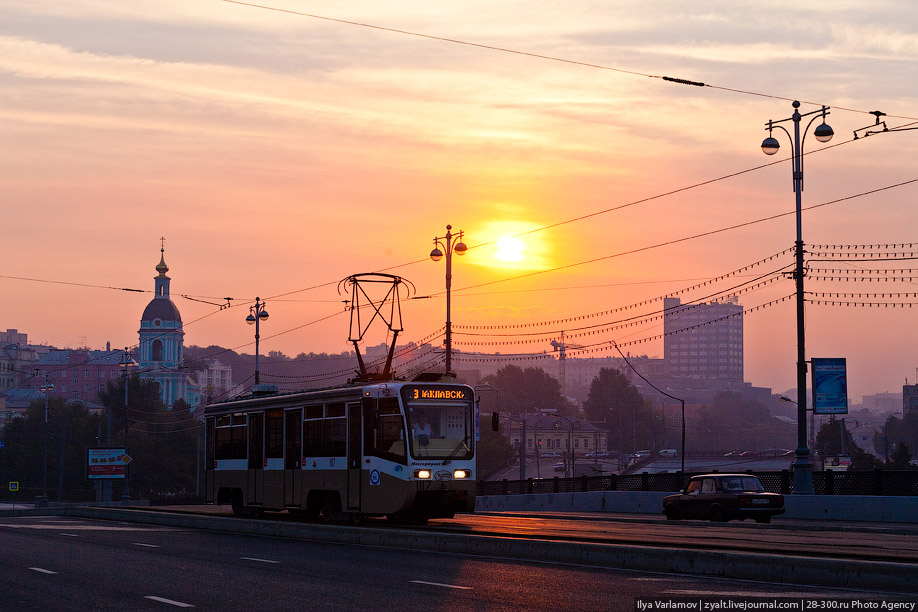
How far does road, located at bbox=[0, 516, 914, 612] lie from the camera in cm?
1270

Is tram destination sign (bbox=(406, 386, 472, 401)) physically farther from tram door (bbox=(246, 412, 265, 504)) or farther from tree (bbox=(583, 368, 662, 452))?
tree (bbox=(583, 368, 662, 452))

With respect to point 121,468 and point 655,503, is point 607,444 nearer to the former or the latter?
point 121,468

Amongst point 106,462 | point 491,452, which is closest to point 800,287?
point 106,462

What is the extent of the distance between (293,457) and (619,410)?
158971mm

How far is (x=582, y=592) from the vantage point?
1330 centimetres

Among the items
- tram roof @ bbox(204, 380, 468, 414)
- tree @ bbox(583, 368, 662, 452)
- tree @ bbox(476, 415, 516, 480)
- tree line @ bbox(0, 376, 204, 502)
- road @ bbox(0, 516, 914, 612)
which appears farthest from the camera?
tree @ bbox(583, 368, 662, 452)

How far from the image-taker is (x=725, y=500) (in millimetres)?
31891

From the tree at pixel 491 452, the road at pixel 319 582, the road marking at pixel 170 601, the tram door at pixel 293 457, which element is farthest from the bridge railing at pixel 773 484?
the tree at pixel 491 452

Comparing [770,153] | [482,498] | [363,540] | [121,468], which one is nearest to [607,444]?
[121,468]

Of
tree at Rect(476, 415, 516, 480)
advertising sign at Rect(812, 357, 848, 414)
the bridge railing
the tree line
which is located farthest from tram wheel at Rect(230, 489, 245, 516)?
tree at Rect(476, 415, 516, 480)

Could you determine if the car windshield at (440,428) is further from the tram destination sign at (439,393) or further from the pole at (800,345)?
the pole at (800,345)

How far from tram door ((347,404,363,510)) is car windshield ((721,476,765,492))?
11569 millimetres

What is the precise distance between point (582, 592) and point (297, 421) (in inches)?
643

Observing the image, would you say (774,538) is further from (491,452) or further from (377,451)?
(491,452)
